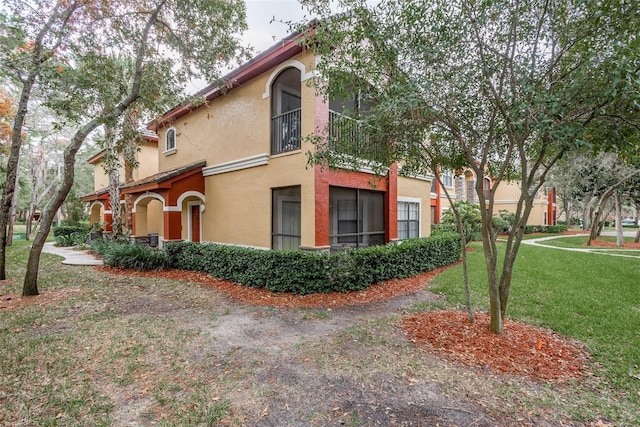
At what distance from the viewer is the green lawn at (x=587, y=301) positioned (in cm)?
436

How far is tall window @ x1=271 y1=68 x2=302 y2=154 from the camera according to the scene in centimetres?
933

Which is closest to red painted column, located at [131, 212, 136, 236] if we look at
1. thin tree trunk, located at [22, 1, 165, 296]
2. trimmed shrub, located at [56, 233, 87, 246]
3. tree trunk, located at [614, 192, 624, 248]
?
thin tree trunk, located at [22, 1, 165, 296]

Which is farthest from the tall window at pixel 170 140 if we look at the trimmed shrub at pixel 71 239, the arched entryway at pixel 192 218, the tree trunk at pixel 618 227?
the tree trunk at pixel 618 227

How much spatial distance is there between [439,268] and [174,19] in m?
12.4

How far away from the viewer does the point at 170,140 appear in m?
15.4

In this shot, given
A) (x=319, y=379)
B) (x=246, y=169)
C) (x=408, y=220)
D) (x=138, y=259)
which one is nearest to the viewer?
(x=319, y=379)

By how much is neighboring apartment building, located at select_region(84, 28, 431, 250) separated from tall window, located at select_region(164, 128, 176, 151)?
138 centimetres

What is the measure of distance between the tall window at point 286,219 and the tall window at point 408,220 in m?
4.93

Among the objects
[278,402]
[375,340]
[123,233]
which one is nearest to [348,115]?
[375,340]

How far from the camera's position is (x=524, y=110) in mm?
3605

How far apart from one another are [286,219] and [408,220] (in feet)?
19.3

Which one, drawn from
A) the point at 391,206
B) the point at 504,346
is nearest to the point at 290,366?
the point at 504,346

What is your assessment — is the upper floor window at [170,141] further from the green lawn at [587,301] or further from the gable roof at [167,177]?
the green lawn at [587,301]

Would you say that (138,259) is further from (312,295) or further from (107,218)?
(107,218)
